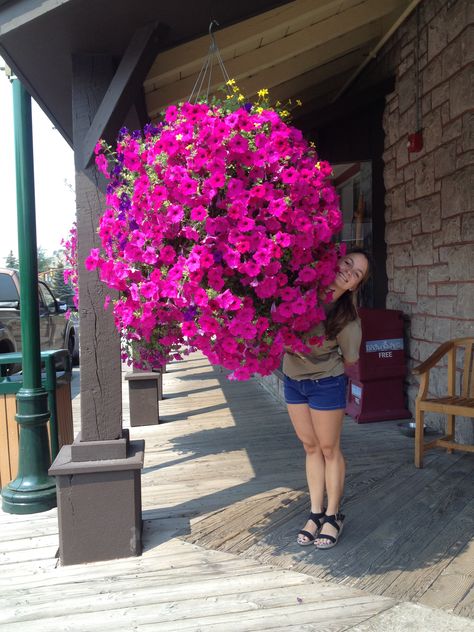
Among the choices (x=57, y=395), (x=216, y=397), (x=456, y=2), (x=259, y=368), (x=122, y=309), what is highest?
(x=456, y=2)

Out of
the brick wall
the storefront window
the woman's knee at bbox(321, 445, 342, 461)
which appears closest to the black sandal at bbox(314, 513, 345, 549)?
the woman's knee at bbox(321, 445, 342, 461)

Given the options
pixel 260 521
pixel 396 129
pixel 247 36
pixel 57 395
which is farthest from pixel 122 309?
pixel 396 129

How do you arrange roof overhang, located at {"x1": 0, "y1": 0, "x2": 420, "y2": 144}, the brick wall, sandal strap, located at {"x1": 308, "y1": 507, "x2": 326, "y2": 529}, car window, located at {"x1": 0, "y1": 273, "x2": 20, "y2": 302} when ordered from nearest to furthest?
roof overhang, located at {"x1": 0, "y1": 0, "x2": 420, "y2": 144}, sandal strap, located at {"x1": 308, "y1": 507, "x2": 326, "y2": 529}, the brick wall, car window, located at {"x1": 0, "y1": 273, "x2": 20, "y2": 302}

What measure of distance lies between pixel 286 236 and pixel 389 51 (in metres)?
4.31

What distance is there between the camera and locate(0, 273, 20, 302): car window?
7535mm

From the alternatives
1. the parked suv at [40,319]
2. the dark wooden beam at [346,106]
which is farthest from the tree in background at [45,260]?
the dark wooden beam at [346,106]

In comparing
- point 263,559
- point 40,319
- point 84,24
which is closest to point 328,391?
point 263,559

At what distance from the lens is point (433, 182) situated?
4.38 m

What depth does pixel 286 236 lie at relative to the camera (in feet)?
5.95

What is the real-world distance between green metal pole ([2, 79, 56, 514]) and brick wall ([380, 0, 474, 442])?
9.59 ft

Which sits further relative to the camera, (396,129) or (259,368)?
(396,129)

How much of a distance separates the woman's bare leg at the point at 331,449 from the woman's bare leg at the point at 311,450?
0.03 m

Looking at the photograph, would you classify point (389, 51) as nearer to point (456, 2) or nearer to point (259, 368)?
point (456, 2)

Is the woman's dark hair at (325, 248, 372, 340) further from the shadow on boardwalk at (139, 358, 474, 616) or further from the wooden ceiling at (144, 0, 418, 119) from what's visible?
the wooden ceiling at (144, 0, 418, 119)
